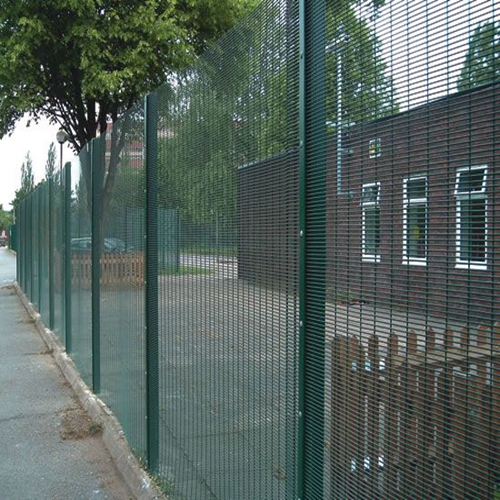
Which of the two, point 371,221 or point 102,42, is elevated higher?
point 102,42

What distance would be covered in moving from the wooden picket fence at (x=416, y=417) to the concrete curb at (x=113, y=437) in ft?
7.28

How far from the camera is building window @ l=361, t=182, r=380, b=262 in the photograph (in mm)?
1925

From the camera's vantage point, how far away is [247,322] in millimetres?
2820

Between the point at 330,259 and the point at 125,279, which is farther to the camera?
the point at 125,279

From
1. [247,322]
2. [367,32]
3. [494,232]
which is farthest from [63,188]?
[494,232]

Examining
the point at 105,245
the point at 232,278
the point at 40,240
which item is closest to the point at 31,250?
the point at 40,240

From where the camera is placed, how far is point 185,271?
370cm

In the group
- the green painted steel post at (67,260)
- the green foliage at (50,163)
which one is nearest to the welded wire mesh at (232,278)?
the green painted steel post at (67,260)

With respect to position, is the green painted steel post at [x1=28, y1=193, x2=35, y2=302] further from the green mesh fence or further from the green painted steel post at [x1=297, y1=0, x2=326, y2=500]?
the green painted steel post at [x1=297, y1=0, x2=326, y2=500]

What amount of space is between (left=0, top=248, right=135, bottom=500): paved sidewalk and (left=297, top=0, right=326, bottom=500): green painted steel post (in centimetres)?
257

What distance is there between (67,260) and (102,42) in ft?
23.4

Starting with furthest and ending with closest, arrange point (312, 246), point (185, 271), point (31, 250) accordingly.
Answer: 1. point (31, 250)
2. point (185, 271)
3. point (312, 246)

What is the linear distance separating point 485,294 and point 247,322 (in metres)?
1.48

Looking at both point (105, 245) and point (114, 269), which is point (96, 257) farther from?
point (114, 269)
